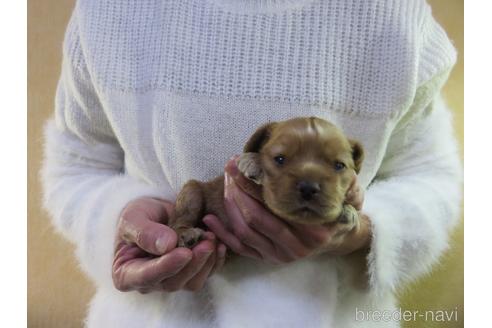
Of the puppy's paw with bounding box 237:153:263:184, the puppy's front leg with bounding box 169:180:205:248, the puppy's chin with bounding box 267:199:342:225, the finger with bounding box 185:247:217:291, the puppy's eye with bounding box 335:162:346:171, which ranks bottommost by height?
the finger with bounding box 185:247:217:291

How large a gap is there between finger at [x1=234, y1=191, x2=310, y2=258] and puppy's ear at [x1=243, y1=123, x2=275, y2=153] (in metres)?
0.05

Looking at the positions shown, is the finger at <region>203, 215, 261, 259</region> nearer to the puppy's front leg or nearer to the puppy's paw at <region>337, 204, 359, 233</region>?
the puppy's front leg

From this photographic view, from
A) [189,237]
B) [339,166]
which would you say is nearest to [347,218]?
[339,166]

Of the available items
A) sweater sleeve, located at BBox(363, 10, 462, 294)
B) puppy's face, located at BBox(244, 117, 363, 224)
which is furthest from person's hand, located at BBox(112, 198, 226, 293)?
sweater sleeve, located at BBox(363, 10, 462, 294)

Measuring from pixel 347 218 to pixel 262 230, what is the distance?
94 mm

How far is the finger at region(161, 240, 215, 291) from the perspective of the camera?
1.86ft

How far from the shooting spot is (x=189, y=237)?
0.57 m

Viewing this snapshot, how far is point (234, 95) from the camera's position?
0.67m

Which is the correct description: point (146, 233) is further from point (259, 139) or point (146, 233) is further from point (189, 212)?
point (259, 139)

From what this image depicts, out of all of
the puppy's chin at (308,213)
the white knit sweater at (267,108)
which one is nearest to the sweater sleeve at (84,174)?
the white knit sweater at (267,108)

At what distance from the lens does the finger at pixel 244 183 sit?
564 millimetres
